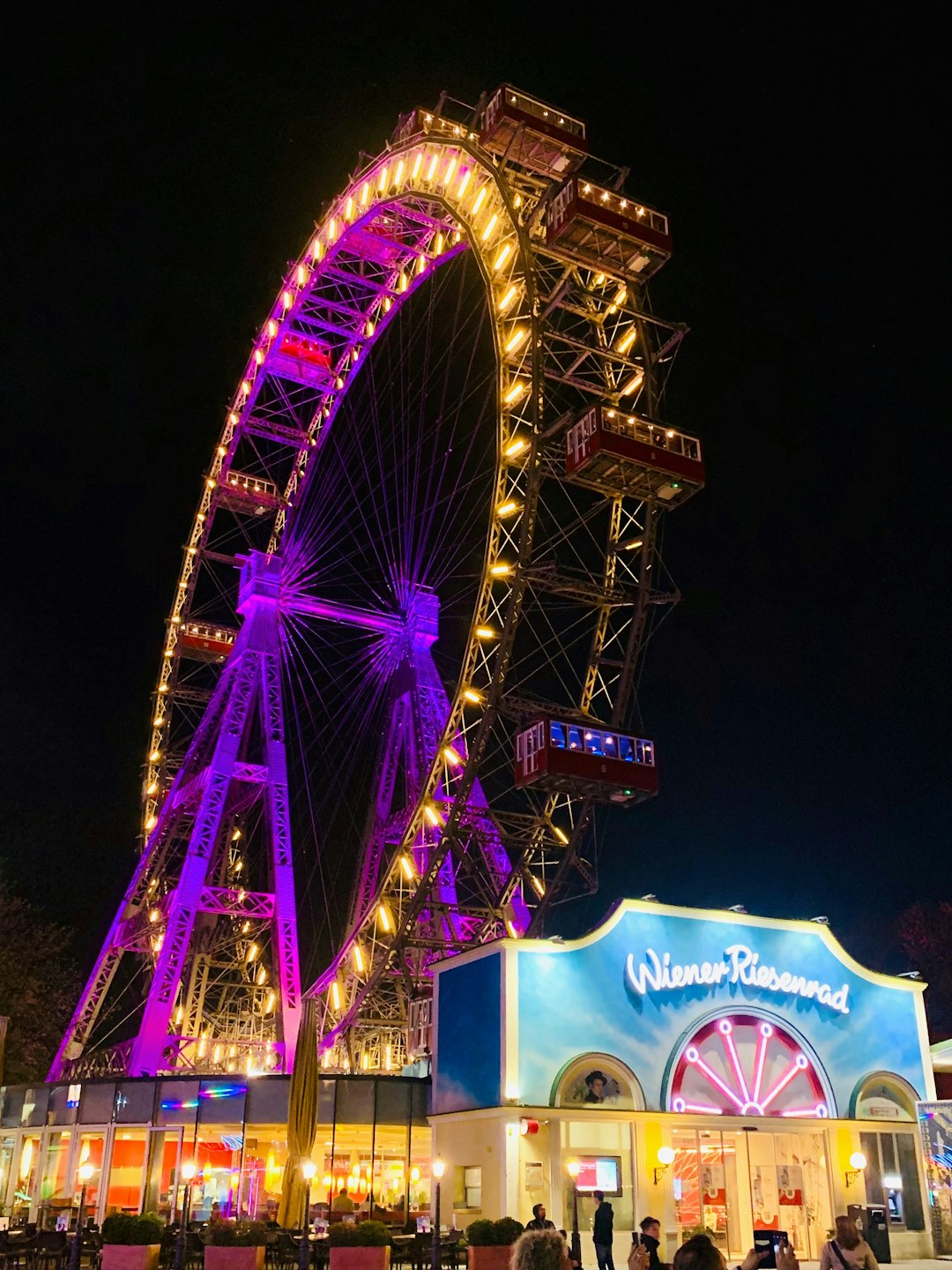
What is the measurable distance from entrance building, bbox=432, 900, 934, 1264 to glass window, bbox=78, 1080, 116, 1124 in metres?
8.24

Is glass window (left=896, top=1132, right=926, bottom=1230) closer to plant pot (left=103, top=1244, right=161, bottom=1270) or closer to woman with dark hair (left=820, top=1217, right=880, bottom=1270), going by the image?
plant pot (left=103, top=1244, right=161, bottom=1270)

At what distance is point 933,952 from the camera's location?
52188 mm

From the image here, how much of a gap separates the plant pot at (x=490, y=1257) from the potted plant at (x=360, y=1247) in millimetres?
1202

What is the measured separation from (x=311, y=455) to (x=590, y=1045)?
86.5 feet

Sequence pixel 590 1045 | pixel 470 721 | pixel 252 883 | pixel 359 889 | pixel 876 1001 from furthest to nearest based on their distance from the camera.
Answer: pixel 252 883 → pixel 359 889 → pixel 470 721 → pixel 876 1001 → pixel 590 1045

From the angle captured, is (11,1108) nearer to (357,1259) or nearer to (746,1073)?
(357,1259)

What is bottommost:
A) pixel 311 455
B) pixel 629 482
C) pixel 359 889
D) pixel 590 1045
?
pixel 590 1045

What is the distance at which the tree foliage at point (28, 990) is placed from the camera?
42.1m

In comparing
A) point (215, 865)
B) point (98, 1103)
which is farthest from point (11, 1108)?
point (215, 865)

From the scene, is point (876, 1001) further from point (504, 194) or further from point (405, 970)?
point (504, 194)

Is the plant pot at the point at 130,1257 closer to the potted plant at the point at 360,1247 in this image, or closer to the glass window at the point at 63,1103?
the potted plant at the point at 360,1247

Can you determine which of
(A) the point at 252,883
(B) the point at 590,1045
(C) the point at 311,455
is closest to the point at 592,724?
(B) the point at 590,1045

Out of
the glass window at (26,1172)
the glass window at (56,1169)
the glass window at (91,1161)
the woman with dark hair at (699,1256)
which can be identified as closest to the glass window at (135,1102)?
the glass window at (91,1161)

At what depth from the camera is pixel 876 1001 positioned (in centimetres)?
2456
